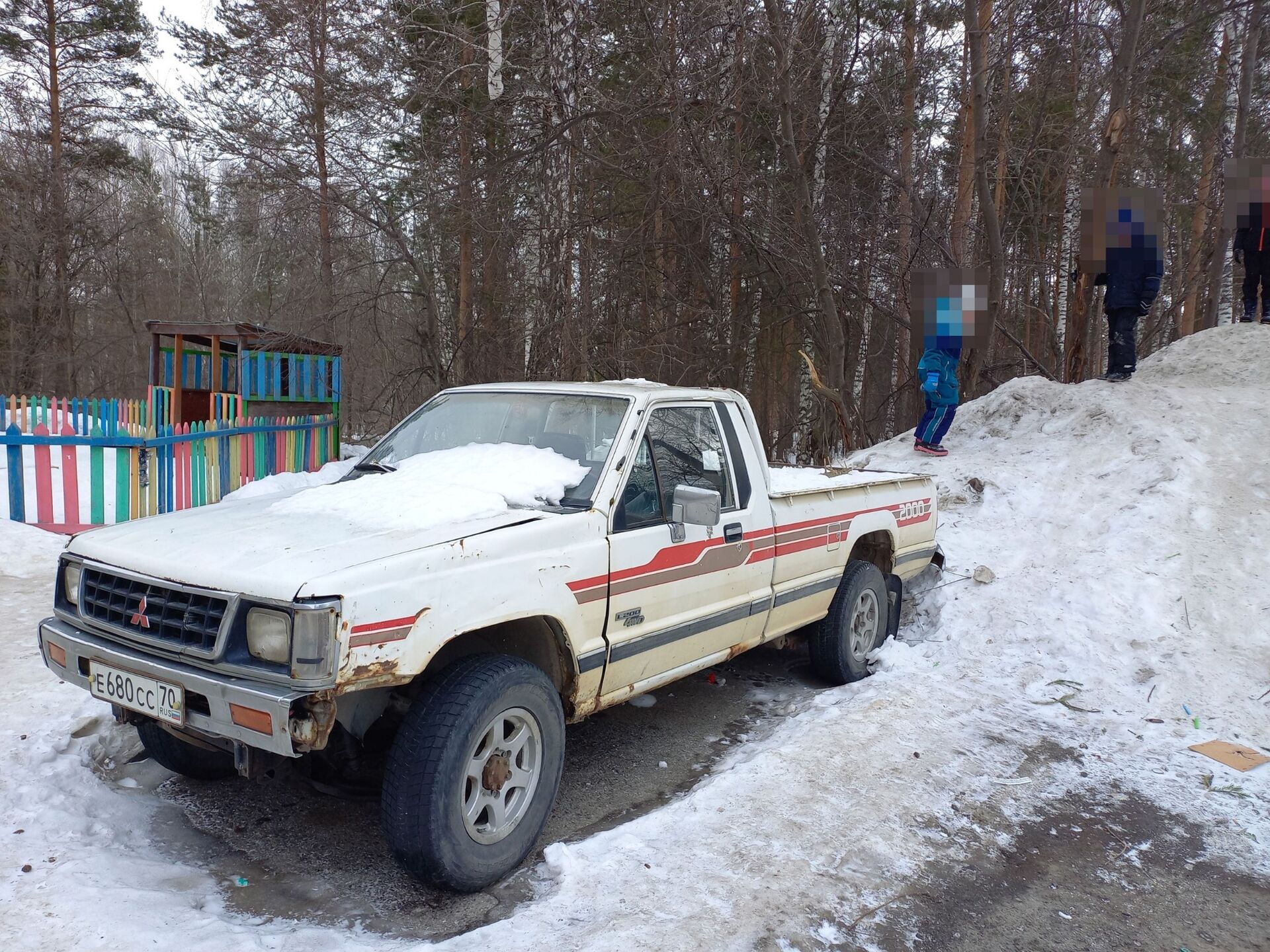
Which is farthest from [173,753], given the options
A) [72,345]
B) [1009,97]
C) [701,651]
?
[72,345]

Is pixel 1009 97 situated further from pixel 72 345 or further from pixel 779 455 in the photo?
pixel 72 345

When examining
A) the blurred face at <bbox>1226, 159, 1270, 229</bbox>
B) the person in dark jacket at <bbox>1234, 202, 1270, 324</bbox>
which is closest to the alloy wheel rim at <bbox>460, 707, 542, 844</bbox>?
the blurred face at <bbox>1226, 159, 1270, 229</bbox>

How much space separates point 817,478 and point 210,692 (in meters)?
4.46

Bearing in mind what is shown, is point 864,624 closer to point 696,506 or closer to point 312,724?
point 696,506

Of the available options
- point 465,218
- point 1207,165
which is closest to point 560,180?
point 465,218

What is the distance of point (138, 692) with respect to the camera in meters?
3.03

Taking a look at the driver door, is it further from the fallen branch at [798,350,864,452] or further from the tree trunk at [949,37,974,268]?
the tree trunk at [949,37,974,268]

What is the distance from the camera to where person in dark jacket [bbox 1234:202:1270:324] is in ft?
32.7

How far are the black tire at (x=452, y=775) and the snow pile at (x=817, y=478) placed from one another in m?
2.21

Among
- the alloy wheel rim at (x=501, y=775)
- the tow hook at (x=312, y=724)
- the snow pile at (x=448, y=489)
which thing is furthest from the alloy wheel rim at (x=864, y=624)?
the tow hook at (x=312, y=724)

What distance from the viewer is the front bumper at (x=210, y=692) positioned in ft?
8.87

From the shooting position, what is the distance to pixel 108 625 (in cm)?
319

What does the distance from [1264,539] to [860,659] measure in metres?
3.40

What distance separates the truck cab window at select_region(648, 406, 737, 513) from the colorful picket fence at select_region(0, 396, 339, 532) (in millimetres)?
6191
